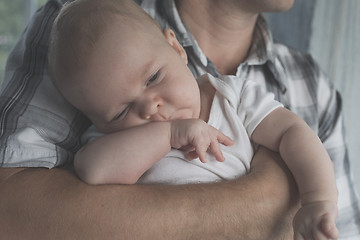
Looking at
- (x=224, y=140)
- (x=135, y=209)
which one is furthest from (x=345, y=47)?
(x=135, y=209)

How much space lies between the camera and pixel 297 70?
180 cm

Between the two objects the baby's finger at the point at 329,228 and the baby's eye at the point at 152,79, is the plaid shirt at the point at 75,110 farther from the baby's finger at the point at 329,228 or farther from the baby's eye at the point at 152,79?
the baby's finger at the point at 329,228

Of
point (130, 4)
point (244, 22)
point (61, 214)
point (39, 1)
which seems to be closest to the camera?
point (61, 214)

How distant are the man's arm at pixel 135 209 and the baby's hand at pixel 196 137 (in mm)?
102

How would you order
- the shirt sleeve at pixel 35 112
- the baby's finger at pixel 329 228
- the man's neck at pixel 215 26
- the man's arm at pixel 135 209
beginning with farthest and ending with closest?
the man's neck at pixel 215 26, the shirt sleeve at pixel 35 112, the man's arm at pixel 135 209, the baby's finger at pixel 329 228

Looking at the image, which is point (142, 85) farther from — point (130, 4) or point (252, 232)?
point (252, 232)

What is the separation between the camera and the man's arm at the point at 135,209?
3.43 feet

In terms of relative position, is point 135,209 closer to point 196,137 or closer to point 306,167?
point 196,137

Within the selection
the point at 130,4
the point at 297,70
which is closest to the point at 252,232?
the point at 130,4

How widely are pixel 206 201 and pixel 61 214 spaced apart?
1.18 feet

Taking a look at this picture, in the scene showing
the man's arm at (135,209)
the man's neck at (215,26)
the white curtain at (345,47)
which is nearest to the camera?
the man's arm at (135,209)

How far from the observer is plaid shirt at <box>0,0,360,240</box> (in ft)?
3.93

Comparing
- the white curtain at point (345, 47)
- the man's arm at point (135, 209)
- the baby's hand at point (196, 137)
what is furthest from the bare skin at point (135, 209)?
the white curtain at point (345, 47)

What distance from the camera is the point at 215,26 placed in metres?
1.71
